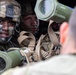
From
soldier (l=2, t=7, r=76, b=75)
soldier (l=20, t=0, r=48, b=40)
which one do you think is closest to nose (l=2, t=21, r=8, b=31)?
soldier (l=20, t=0, r=48, b=40)

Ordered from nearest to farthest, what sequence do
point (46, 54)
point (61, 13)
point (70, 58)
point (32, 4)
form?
1. point (70, 58)
2. point (61, 13)
3. point (46, 54)
4. point (32, 4)

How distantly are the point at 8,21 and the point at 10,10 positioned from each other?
3.7 inches

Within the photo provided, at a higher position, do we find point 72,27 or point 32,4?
point 72,27

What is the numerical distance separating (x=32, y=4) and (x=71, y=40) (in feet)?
8.35

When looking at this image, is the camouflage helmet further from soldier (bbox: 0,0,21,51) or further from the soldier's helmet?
the soldier's helmet

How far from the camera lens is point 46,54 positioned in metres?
2.74

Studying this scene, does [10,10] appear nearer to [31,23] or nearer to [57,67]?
[31,23]

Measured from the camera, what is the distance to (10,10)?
9.20 feet

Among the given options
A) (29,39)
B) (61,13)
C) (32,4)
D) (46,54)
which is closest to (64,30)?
(61,13)

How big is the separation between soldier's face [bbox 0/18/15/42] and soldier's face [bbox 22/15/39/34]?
0.25 m

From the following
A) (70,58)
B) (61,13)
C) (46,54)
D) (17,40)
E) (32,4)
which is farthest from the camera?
(32,4)

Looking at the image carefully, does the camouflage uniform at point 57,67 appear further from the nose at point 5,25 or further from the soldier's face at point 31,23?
the soldier's face at point 31,23

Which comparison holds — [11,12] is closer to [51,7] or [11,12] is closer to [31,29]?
[31,29]

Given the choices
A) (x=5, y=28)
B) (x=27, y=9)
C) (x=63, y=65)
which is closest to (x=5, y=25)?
(x=5, y=28)
